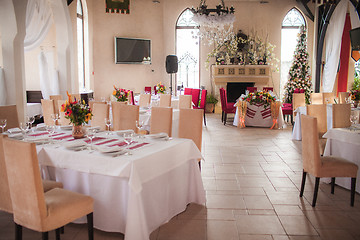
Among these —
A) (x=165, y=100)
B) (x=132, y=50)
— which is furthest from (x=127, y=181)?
(x=132, y=50)

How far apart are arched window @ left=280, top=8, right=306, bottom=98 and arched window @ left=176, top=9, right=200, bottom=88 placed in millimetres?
3248

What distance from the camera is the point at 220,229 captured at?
344 centimetres

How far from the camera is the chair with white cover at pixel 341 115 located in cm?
545

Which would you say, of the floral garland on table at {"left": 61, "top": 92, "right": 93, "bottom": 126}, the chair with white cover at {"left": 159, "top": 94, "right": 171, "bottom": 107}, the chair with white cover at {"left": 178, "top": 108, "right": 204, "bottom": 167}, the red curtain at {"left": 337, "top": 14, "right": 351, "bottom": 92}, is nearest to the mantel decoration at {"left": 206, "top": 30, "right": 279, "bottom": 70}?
the red curtain at {"left": 337, "top": 14, "right": 351, "bottom": 92}

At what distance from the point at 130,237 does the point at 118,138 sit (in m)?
1.28

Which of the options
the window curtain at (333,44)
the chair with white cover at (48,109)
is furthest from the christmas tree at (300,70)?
the chair with white cover at (48,109)

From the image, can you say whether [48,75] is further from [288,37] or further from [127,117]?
[288,37]

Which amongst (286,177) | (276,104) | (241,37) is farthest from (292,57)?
(286,177)

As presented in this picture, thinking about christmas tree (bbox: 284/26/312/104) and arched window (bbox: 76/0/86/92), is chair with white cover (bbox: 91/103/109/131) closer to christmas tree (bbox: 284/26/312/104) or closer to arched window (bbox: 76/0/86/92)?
arched window (bbox: 76/0/86/92)

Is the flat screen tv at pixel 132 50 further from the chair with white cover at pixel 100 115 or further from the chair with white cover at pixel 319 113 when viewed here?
the chair with white cover at pixel 319 113

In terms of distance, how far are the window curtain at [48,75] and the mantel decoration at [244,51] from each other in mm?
5633

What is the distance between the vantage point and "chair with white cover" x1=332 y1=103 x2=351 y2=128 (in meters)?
5.45

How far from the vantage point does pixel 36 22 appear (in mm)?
8289

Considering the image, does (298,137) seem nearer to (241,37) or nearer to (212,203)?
(212,203)
